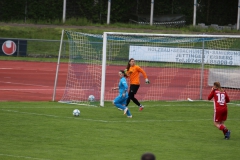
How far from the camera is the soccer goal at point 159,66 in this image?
26.5m

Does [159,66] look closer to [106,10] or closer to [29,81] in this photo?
[29,81]

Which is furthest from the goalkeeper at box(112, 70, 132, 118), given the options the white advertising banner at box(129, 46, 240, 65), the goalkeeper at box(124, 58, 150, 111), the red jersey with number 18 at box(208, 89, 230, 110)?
the white advertising banner at box(129, 46, 240, 65)

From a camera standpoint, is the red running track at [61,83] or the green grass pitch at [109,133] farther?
the red running track at [61,83]

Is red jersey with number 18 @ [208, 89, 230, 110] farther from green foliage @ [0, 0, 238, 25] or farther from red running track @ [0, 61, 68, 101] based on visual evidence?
green foliage @ [0, 0, 238, 25]

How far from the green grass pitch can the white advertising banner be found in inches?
294

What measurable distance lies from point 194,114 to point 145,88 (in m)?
9.55

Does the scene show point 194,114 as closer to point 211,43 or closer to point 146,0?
point 211,43

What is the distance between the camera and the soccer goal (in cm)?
2655

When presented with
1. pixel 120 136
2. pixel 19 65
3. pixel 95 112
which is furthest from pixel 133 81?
pixel 19 65

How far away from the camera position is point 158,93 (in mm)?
29516

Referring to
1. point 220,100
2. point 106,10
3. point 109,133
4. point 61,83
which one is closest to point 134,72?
point 109,133

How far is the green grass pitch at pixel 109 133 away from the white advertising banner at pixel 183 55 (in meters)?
7.46

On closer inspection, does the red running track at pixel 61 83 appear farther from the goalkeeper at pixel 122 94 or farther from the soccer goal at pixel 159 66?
the goalkeeper at pixel 122 94

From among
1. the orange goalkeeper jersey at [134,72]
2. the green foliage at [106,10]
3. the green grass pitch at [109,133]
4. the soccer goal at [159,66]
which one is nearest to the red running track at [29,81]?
the soccer goal at [159,66]
